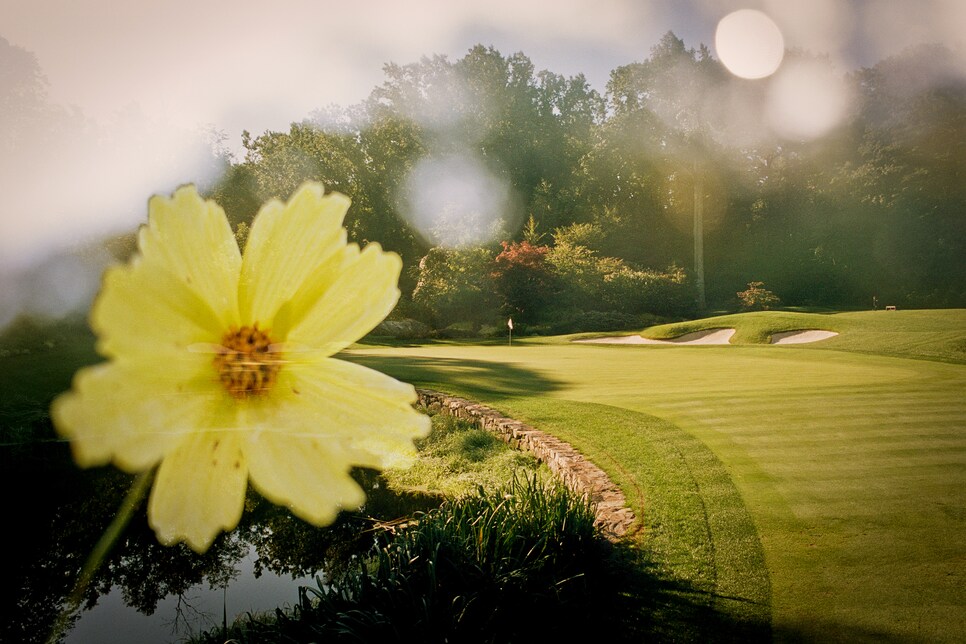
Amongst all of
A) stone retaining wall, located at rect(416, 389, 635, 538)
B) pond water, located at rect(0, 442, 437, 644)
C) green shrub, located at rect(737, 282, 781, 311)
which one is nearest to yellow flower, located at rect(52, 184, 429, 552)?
pond water, located at rect(0, 442, 437, 644)

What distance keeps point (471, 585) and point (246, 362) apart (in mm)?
2253

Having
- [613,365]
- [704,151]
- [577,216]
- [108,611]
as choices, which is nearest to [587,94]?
[577,216]

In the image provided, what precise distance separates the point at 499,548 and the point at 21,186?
2.38m

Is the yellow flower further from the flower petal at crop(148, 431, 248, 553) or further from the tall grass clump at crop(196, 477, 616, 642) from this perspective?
the tall grass clump at crop(196, 477, 616, 642)

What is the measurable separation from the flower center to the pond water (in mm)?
177

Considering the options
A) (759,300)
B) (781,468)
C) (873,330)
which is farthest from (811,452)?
(759,300)

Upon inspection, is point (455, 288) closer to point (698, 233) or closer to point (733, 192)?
point (698, 233)

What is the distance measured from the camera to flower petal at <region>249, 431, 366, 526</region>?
0.43 metres

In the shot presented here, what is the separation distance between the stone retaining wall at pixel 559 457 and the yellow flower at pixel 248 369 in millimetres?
2542

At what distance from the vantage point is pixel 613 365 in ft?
23.7

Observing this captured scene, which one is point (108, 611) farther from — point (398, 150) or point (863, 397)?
point (863, 397)

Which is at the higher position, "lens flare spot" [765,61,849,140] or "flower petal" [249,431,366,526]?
"lens flare spot" [765,61,849,140]

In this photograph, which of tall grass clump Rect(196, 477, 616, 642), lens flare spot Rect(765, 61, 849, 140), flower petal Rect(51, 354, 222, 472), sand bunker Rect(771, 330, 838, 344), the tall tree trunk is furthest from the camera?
the tall tree trunk

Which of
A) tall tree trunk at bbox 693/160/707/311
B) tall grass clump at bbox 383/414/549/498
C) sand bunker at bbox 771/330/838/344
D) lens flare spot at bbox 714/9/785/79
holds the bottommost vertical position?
tall grass clump at bbox 383/414/549/498
